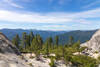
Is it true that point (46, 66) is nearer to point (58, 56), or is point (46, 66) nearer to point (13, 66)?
point (58, 56)

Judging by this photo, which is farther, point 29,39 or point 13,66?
Answer: point 29,39

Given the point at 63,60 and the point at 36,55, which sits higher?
the point at 36,55

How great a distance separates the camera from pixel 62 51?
79.0 m

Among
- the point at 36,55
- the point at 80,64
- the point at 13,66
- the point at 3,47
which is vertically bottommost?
the point at 80,64

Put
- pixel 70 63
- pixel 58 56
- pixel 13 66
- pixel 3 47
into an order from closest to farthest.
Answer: pixel 13 66
pixel 3 47
pixel 70 63
pixel 58 56

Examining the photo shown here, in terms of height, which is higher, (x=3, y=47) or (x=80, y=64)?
(x=3, y=47)

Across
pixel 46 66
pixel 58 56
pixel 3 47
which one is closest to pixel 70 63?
pixel 58 56

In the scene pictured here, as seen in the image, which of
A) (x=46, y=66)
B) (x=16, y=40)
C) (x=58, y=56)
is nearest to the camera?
(x=46, y=66)

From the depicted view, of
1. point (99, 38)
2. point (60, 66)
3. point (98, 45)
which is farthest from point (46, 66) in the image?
point (99, 38)

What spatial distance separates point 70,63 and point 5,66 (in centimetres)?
4735

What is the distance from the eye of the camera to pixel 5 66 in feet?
102

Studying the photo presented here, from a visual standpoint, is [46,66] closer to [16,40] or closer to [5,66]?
[5,66]

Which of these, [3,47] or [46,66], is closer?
[3,47]

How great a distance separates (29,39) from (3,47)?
71043 mm
